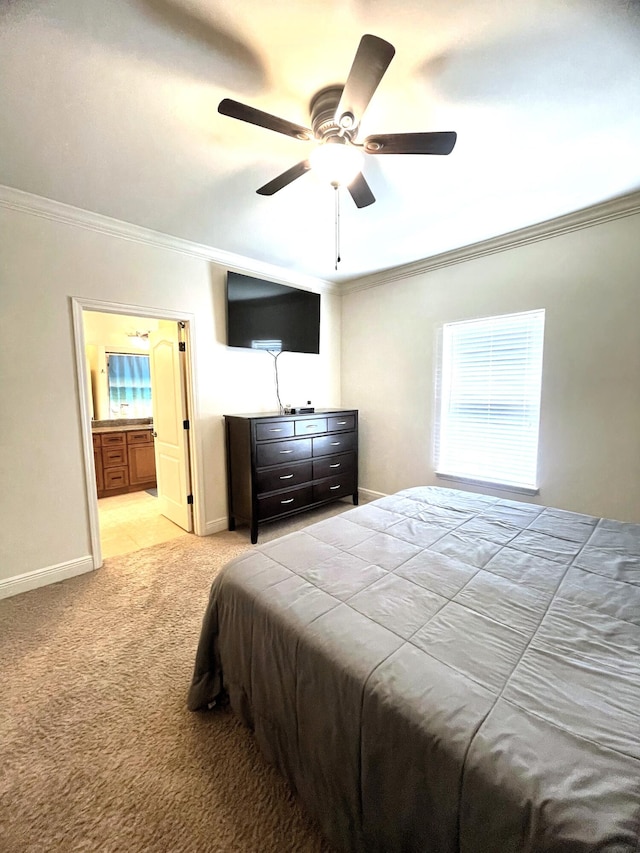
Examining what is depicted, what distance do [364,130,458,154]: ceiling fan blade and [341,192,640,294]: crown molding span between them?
5.85ft

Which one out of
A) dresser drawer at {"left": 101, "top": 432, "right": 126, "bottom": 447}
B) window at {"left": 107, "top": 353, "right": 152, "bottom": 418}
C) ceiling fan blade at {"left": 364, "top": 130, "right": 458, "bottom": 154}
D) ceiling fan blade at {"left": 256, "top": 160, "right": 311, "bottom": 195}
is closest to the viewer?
ceiling fan blade at {"left": 364, "top": 130, "right": 458, "bottom": 154}

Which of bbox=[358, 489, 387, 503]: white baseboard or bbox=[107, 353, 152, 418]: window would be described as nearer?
bbox=[358, 489, 387, 503]: white baseboard

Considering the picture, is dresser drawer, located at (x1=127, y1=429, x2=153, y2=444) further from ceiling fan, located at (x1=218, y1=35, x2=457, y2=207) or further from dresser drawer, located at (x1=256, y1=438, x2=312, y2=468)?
ceiling fan, located at (x1=218, y1=35, x2=457, y2=207)

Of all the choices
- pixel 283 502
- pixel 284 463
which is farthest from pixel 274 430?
pixel 283 502

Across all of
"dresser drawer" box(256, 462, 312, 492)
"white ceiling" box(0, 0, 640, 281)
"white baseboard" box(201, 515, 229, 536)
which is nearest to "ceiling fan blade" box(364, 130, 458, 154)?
"white ceiling" box(0, 0, 640, 281)

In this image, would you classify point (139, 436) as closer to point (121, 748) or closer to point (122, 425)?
point (122, 425)

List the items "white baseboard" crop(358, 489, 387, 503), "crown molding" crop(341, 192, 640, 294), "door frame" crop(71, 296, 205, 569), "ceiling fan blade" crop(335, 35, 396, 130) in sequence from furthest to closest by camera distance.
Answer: "white baseboard" crop(358, 489, 387, 503), "door frame" crop(71, 296, 205, 569), "crown molding" crop(341, 192, 640, 294), "ceiling fan blade" crop(335, 35, 396, 130)

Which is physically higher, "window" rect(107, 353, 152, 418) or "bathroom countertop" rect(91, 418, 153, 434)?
"window" rect(107, 353, 152, 418)

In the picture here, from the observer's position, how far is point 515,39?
1.28 metres

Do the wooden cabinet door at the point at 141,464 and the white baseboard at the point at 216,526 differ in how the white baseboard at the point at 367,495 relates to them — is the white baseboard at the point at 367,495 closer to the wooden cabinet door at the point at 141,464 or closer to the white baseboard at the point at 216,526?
the white baseboard at the point at 216,526

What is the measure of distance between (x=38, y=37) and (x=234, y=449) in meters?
2.62

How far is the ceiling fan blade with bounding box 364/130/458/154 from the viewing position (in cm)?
141

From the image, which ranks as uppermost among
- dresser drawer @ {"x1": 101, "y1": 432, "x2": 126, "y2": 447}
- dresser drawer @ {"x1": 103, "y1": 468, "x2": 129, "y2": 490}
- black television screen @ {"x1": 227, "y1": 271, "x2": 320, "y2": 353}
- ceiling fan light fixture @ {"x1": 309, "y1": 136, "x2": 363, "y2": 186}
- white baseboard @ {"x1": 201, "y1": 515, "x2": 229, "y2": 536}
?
ceiling fan light fixture @ {"x1": 309, "y1": 136, "x2": 363, "y2": 186}

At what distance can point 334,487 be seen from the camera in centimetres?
377
